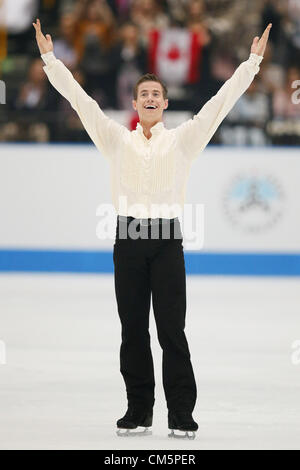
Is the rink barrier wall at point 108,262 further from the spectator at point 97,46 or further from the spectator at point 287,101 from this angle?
the spectator at point 97,46

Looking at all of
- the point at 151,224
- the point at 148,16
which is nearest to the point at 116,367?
the point at 151,224

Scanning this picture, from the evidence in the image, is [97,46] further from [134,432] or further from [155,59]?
[134,432]

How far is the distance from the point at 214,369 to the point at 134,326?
1783 millimetres

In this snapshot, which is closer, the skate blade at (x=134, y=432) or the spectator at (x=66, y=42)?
the skate blade at (x=134, y=432)

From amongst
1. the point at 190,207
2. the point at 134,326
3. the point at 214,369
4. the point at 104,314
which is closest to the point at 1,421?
the point at 134,326

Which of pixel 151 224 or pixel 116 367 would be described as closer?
pixel 151 224

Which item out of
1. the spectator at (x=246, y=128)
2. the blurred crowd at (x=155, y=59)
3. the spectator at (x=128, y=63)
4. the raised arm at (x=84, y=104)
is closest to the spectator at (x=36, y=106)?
the blurred crowd at (x=155, y=59)

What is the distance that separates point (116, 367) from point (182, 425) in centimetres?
179

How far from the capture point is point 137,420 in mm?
4434

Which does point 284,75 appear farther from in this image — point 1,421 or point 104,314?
point 1,421

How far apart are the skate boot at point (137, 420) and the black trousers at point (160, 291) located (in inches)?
5.0

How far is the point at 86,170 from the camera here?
423 inches

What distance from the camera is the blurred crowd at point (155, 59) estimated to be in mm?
10852

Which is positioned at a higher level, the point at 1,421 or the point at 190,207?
the point at 190,207
